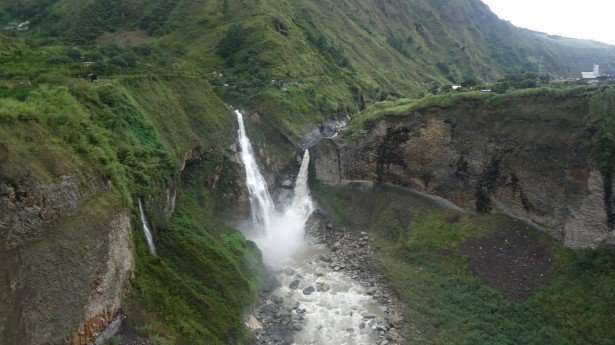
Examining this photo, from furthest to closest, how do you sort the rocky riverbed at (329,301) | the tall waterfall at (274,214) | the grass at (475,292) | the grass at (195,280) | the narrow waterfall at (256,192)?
the narrow waterfall at (256,192) → the tall waterfall at (274,214) → the rocky riverbed at (329,301) → the grass at (475,292) → the grass at (195,280)

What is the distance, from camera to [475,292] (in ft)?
82.3

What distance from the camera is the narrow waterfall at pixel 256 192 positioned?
3334 centimetres

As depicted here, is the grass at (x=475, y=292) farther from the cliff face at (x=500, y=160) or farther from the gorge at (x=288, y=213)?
the cliff face at (x=500, y=160)

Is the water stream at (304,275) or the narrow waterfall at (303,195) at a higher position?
the narrow waterfall at (303,195)

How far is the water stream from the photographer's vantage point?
Answer: 23.6 meters

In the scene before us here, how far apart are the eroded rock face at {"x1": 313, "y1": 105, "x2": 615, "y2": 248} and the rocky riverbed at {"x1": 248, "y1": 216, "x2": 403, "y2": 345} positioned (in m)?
6.73

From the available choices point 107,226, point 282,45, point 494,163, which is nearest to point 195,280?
point 107,226

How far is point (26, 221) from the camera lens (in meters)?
14.8

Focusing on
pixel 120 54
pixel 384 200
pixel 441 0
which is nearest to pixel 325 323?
pixel 384 200

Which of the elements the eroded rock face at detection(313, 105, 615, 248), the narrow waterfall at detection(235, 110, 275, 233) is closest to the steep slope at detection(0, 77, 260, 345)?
the narrow waterfall at detection(235, 110, 275, 233)

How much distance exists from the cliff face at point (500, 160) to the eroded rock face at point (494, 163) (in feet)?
0.18

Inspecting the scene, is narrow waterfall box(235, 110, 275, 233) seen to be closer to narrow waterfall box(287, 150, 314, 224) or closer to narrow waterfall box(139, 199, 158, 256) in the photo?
narrow waterfall box(287, 150, 314, 224)

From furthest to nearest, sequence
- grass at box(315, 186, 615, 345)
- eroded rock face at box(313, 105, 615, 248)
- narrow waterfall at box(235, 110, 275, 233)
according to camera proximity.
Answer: narrow waterfall at box(235, 110, 275, 233) < eroded rock face at box(313, 105, 615, 248) < grass at box(315, 186, 615, 345)

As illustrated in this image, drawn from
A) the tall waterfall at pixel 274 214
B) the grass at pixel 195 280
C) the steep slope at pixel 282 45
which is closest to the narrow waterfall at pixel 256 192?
the tall waterfall at pixel 274 214
